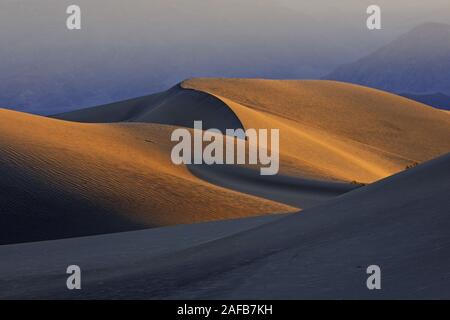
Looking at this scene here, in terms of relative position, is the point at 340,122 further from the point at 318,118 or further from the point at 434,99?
the point at 434,99

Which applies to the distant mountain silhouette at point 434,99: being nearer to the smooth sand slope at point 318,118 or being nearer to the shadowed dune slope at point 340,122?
the shadowed dune slope at point 340,122

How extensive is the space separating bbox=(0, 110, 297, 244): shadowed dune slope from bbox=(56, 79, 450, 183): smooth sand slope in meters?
11.9

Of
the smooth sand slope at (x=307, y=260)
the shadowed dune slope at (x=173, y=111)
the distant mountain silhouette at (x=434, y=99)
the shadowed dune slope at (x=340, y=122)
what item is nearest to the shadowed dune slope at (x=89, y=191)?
the smooth sand slope at (x=307, y=260)

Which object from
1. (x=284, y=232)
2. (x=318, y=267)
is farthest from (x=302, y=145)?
(x=318, y=267)

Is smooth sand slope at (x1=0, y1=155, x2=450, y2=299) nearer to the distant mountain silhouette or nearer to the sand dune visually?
the sand dune

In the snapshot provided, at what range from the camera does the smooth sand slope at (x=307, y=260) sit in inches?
286

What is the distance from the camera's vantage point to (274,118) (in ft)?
186

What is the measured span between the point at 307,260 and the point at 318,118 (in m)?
54.7

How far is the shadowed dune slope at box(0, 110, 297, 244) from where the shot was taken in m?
20.7

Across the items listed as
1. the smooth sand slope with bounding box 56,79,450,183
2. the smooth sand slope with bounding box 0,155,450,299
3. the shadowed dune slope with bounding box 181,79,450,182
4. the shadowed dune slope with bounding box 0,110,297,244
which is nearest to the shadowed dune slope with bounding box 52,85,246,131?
the smooth sand slope with bounding box 56,79,450,183

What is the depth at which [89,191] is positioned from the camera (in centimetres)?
2255

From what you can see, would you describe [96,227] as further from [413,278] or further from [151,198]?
[413,278]
